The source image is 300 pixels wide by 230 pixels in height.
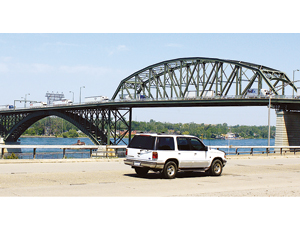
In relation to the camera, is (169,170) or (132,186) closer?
(132,186)

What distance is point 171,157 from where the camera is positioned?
53.3ft

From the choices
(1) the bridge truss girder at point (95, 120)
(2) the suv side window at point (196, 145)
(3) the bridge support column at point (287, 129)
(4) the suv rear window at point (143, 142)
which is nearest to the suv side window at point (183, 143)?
(2) the suv side window at point (196, 145)

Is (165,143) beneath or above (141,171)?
above

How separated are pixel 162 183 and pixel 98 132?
7414cm

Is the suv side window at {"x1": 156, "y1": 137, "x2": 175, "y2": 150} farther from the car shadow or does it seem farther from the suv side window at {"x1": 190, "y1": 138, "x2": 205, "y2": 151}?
the car shadow

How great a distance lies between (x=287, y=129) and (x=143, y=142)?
48436mm

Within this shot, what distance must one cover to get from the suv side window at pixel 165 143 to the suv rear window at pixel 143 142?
26 centimetres

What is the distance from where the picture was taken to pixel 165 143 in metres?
16.3

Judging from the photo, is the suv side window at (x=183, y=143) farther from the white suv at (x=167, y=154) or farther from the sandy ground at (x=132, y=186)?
the sandy ground at (x=132, y=186)

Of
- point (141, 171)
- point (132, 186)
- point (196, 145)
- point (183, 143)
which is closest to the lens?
point (132, 186)

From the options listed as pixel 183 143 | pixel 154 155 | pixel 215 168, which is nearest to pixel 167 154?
pixel 154 155

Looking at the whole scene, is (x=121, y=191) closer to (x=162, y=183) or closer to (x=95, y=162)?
(x=162, y=183)

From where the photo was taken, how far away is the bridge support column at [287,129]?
59188 mm

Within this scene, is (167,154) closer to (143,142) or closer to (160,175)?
(143,142)
